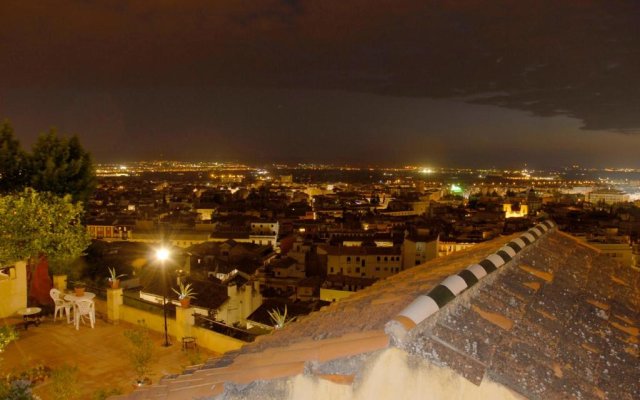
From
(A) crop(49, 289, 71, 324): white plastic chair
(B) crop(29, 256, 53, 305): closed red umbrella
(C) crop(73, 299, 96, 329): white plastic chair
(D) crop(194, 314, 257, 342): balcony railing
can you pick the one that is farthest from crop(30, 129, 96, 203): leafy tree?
(D) crop(194, 314, 257, 342): balcony railing

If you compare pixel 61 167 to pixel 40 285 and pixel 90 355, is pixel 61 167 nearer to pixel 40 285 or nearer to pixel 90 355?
pixel 40 285

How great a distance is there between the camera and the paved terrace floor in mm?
7309

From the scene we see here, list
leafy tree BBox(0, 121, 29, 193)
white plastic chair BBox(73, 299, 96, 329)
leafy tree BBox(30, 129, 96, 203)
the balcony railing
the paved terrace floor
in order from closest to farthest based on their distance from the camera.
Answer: the paved terrace floor → the balcony railing → white plastic chair BBox(73, 299, 96, 329) → leafy tree BBox(0, 121, 29, 193) → leafy tree BBox(30, 129, 96, 203)

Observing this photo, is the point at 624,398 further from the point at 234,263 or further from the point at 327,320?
the point at 234,263

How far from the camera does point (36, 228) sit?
9680 mm

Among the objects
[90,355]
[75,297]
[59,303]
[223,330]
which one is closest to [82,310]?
[75,297]

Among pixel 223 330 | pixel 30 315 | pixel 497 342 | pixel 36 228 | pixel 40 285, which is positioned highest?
pixel 497 342

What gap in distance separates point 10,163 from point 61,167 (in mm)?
1092

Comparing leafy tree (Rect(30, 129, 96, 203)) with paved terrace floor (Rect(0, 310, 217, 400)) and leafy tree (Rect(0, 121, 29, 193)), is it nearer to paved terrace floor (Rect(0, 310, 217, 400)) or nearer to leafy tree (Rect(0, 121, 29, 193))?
leafy tree (Rect(0, 121, 29, 193))

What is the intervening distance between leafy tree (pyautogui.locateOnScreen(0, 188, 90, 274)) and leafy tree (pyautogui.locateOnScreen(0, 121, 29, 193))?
1694 millimetres

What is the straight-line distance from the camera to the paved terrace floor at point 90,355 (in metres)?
7.31

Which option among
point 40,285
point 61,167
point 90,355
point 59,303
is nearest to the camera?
→ point 90,355

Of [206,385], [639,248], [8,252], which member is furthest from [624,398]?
[639,248]

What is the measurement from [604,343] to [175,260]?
2543 cm
